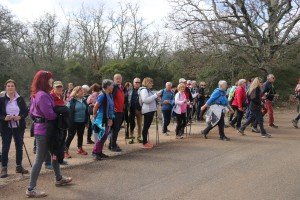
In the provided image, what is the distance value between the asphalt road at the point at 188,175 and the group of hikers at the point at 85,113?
483mm

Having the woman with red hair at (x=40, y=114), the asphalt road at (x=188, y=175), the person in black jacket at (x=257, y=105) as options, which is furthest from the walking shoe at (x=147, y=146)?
the woman with red hair at (x=40, y=114)

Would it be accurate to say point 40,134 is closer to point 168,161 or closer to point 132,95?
point 168,161

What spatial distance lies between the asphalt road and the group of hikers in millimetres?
483

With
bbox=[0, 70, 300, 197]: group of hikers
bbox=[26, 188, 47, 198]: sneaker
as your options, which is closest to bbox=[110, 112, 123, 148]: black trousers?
bbox=[0, 70, 300, 197]: group of hikers

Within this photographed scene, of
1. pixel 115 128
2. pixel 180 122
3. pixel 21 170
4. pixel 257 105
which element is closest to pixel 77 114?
pixel 115 128

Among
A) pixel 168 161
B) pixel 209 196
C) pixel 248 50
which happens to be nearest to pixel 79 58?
pixel 248 50

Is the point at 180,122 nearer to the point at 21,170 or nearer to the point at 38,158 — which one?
the point at 21,170

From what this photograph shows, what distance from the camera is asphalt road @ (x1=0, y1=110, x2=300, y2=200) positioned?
5.91m

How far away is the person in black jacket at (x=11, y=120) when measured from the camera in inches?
276

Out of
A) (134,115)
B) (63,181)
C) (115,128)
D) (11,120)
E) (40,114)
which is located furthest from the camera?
(134,115)

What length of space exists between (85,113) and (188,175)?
3174 millimetres

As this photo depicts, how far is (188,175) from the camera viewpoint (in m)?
6.99

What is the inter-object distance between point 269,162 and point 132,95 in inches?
173

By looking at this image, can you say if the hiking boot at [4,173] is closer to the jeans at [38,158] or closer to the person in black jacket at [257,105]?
the jeans at [38,158]
